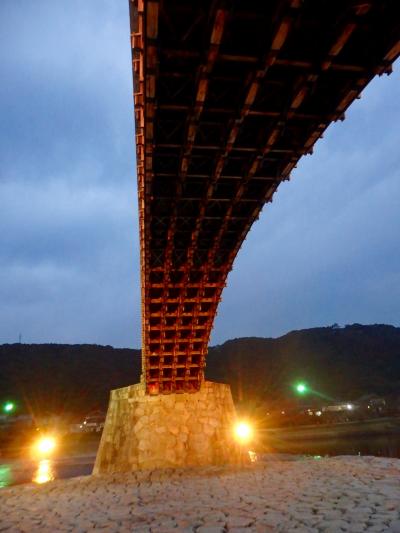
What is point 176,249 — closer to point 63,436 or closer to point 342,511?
point 342,511

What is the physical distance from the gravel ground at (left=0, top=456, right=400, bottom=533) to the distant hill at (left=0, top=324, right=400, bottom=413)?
195ft

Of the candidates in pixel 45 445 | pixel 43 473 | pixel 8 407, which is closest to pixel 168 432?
pixel 43 473

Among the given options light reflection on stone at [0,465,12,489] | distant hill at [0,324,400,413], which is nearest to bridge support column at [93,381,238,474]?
light reflection on stone at [0,465,12,489]

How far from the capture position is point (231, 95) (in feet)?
33.0

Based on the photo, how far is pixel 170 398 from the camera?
64.5ft

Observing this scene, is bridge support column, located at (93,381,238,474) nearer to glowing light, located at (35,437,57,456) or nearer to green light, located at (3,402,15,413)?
glowing light, located at (35,437,57,456)

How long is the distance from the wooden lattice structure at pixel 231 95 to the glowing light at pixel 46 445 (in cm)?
3489

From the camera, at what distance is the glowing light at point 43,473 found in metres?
22.2

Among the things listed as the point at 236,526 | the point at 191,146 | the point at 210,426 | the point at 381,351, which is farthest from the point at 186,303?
the point at 381,351

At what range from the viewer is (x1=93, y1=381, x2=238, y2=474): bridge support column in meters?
18.3

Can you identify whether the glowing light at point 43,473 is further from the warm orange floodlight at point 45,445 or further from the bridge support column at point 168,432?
the warm orange floodlight at point 45,445

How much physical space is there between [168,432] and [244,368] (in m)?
76.3

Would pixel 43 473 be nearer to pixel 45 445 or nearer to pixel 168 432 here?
pixel 168 432

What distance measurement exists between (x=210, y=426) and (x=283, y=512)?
1012 cm
